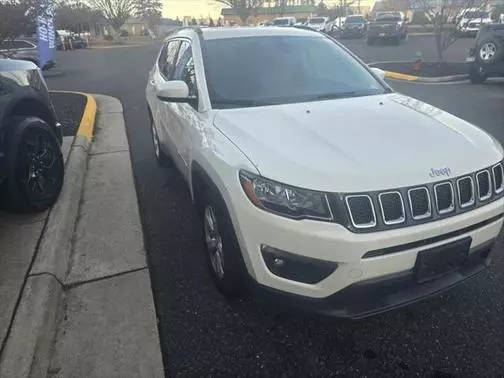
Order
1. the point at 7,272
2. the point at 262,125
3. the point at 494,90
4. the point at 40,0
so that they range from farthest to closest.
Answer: the point at 40,0 < the point at 494,90 < the point at 7,272 < the point at 262,125

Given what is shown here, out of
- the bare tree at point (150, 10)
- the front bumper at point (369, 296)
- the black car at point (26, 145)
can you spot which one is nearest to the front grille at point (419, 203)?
the front bumper at point (369, 296)

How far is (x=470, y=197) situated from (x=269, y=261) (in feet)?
3.72

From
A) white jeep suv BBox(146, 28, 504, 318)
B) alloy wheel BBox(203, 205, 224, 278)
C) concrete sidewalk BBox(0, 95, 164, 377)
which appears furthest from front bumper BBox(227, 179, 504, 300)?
concrete sidewalk BBox(0, 95, 164, 377)

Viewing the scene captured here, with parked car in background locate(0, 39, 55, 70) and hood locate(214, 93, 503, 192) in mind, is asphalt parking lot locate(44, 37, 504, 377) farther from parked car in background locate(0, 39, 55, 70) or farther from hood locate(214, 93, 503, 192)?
parked car in background locate(0, 39, 55, 70)

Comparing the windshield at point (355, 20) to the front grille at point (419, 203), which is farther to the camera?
the windshield at point (355, 20)

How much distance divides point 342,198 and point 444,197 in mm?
567

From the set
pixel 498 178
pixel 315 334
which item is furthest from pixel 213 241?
pixel 498 178

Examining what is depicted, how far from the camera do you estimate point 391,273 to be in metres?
2.08

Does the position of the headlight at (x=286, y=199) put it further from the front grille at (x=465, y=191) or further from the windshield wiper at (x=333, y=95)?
the windshield wiper at (x=333, y=95)

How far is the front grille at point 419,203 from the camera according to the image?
2.06 m

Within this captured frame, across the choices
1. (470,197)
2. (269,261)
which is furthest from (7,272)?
(470,197)

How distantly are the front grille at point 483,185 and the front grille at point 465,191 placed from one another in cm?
7

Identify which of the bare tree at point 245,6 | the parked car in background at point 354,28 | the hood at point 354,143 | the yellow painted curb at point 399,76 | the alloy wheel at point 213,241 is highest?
the bare tree at point 245,6

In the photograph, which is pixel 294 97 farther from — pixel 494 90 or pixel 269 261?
pixel 494 90
